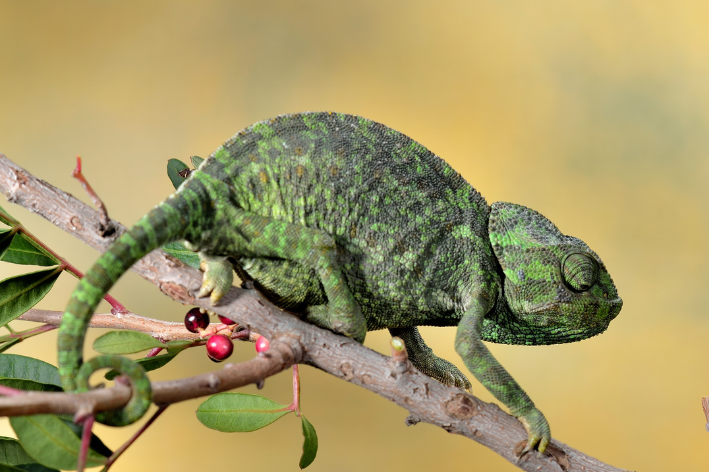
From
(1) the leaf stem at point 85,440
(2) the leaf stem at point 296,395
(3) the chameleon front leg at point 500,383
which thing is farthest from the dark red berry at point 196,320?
(3) the chameleon front leg at point 500,383

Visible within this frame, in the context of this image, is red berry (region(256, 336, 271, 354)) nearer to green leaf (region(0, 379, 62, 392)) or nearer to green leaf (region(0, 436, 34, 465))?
green leaf (region(0, 379, 62, 392))

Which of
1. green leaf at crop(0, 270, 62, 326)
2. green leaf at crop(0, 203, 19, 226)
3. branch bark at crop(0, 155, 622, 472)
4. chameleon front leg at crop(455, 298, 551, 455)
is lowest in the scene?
green leaf at crop(0, 270, 62, 326)

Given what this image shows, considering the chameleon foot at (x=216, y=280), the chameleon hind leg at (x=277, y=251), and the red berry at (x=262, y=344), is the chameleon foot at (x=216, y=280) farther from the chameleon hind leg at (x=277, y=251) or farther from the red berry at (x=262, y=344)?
the red berry at (x=262, y=344)

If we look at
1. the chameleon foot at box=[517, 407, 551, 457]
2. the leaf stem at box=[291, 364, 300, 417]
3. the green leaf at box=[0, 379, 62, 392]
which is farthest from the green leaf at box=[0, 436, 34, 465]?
the chameleon foot at box=[517, 407, 551, 457]

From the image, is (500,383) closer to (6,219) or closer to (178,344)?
(178,344)

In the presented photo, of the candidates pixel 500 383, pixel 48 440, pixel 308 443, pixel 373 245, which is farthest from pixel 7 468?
pixel 500 383

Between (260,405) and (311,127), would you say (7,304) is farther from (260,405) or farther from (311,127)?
(311,127)
